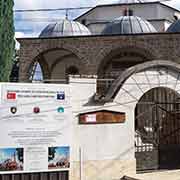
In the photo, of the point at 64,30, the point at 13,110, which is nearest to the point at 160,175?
the point at 13,110

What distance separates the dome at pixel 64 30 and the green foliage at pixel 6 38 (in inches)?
344

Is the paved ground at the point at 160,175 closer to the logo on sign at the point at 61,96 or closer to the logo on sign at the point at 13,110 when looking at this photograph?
the logo on sign at the point at 61,96

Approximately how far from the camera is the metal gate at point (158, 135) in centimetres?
1346

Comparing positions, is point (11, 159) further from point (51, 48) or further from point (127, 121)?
point (51, 48)

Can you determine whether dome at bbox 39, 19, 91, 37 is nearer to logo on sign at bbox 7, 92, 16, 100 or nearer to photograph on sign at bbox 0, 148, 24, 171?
logo on sign at bbox 7, 92, 16, 100

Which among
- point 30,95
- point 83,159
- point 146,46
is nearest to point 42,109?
point 30,95

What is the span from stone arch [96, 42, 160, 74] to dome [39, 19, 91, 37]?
18.0 feet

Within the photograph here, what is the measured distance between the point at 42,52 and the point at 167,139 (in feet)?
42.2

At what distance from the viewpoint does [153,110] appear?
552 inches

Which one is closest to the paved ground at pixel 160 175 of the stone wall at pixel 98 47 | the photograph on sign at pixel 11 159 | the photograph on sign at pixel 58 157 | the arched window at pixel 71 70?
the photograph on sign at pixel 58 157

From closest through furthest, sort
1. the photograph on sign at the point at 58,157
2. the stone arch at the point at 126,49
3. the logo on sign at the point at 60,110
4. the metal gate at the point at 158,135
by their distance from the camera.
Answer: the photograph on sign at the point at 58,157
the logo on sign at the point at 60,110
the metal gate at the point at 158,135
the stone arch at the point at 126,49

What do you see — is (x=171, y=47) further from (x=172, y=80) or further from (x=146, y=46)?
(x=172, y=80)

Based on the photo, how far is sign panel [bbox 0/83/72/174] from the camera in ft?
36.4

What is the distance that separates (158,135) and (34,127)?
191 inches
